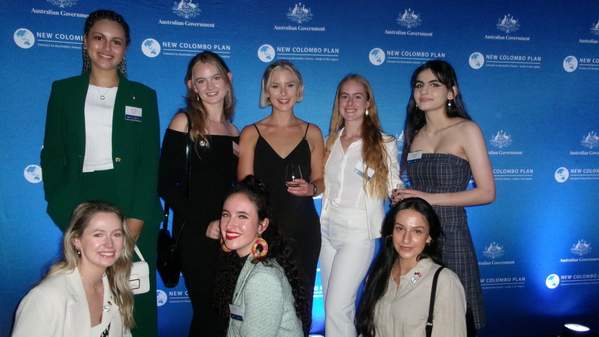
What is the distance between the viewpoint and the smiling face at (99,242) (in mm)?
2154

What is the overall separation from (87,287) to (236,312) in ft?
2.54

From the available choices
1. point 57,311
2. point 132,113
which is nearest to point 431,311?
point 57,311

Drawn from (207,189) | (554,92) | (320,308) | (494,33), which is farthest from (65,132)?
(554,92)

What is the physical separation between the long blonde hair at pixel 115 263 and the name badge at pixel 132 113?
626 mm

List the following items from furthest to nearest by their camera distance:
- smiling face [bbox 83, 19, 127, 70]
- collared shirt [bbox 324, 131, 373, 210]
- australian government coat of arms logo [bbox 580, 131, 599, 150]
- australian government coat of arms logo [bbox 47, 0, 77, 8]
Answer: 1. australian government coat of arms logo [bbox 580, 131, 599, 150]
2. australian government coat of arms logo [bbox 47, 0, 77, 8]
3. collared shirt [bbox 324, 131, 373, 210]
4. smiling face [bbox 83, 19, 127, 70]

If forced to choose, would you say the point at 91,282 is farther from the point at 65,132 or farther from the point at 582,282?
the point at 582,282

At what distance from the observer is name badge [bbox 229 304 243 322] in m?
2.07

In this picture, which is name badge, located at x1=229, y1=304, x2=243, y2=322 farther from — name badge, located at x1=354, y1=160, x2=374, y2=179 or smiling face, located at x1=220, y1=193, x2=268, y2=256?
name badge, located at x1=354, y1=160, x2=374, y2=179

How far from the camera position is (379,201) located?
10.2 ft

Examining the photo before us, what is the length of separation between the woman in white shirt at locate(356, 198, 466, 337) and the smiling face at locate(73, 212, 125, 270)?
4.73 ft

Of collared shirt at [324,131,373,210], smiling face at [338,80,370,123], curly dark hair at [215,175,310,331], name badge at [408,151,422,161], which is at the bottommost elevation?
curly dark hair at [215,175,310,331]

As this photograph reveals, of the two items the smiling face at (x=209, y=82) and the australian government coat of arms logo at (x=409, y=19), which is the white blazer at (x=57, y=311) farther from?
the australian government coat of arms logo at (x=409, y=19)

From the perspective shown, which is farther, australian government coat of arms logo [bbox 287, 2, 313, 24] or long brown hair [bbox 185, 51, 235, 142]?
australian government coat of arms logo [bbox 287, 2, 313, 24]

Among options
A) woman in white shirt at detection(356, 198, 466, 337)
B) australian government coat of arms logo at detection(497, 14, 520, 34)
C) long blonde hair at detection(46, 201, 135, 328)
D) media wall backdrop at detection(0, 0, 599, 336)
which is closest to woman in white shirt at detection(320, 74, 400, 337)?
woman in white shirt at detection(356, 198, 466, 337)
